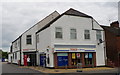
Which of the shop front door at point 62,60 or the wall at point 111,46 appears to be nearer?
the shop front door at point 62,60

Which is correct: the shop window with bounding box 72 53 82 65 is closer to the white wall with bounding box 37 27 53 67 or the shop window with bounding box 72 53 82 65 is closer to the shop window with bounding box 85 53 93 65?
the shop window with bounding box 85 53 93 65

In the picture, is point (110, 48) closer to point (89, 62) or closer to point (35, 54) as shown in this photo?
point (89, 62)

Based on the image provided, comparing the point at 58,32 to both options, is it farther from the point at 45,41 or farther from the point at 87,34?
the point at 87,34

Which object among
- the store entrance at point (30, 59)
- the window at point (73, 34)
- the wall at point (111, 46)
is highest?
the window at point (73, 34)

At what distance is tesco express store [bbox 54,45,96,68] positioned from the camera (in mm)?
21844

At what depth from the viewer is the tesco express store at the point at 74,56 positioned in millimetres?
21844

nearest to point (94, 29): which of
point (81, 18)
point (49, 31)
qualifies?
point (81, 18)

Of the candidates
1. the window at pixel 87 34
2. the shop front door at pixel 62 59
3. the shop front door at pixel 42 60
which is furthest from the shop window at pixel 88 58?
the shop front door at pixel 42 60

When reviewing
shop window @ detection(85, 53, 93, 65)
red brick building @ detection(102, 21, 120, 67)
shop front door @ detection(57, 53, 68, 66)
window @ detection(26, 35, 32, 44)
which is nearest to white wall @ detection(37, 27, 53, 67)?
shop front door @ detection(57, 53, 68, 66)

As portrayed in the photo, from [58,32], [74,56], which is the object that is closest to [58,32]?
[58,32]

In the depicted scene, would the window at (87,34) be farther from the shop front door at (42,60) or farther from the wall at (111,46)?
the shop front door at (42,60)

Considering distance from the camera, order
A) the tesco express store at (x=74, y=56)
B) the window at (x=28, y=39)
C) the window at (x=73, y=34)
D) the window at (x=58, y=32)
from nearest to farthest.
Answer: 1. the tesco express store at (x=74, y=56)
2. the window at (x=58, y=32)
3. the window at (x=73, y=34)
4. the window at (x=28, y=39)

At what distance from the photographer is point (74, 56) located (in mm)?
22922

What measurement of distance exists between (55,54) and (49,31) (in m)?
3.29
